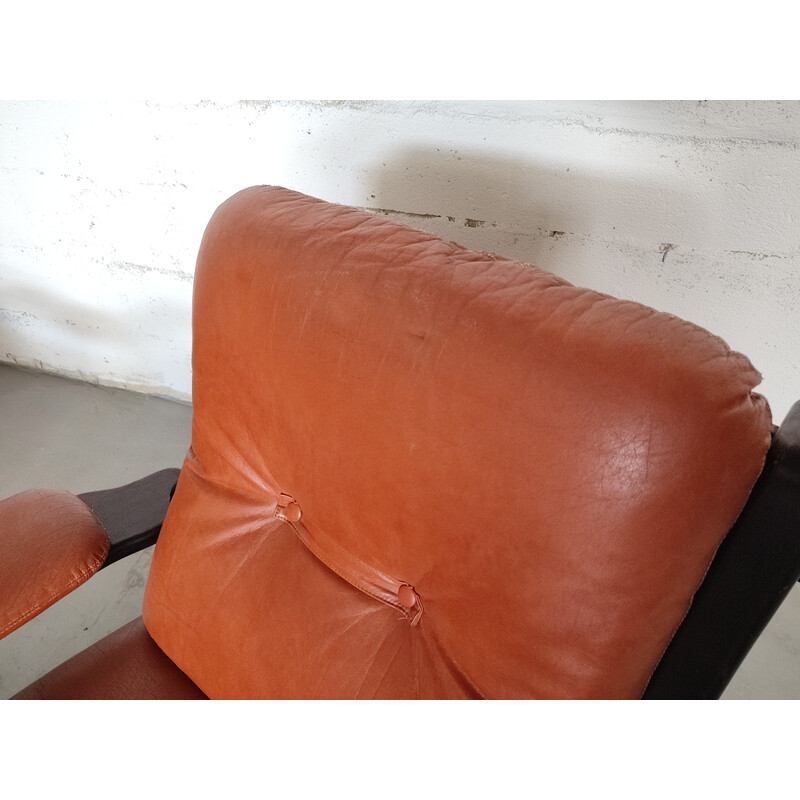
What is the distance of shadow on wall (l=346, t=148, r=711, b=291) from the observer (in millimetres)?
1097

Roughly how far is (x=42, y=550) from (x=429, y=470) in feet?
1.59

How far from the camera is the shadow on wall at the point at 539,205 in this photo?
110cm

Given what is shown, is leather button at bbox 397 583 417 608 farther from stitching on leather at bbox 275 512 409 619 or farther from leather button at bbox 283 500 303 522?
leather button at bbox 283 500 303 522

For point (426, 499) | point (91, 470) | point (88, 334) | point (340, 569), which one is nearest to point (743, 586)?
point (426, 499)

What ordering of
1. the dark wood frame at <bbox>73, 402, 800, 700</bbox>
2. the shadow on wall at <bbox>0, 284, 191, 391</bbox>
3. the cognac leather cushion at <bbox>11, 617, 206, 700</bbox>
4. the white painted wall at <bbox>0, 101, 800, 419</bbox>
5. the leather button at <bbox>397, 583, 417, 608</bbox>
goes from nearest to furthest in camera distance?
the dark wood frame at <bbox>73, 402, 800, 700</bbox> → the leather button at <bbox>397, 583, 417, 608</bbox> → the cognac leather cushion at <bbox>11, 617, 206, 700</bbox> → the white painted wall at <bbox>0, 101, 800, 419</bbox> → the shadow on wall at <bbox>0, 284, 191, 391</bbox>

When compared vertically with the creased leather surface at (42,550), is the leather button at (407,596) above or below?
above

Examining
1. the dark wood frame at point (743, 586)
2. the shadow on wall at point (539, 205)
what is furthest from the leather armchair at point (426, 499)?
the shadow on wall at point (539, 205)

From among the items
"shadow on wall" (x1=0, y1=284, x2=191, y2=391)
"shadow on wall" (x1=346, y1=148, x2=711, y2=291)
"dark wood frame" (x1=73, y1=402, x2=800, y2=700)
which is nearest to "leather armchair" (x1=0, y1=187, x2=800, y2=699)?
"dark wood frame" (x1=73, y1=402, x2=800, y2=700)

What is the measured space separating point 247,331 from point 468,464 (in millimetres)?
293

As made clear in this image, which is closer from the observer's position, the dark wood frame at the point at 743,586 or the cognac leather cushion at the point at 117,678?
the dark wood frame at the point at 743,586

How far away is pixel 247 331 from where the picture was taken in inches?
26.0

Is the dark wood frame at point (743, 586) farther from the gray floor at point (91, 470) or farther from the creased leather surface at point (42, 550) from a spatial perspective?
the gray floor at point (91, 470)

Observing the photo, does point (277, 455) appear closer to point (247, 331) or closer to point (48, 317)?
point (247, 331)
